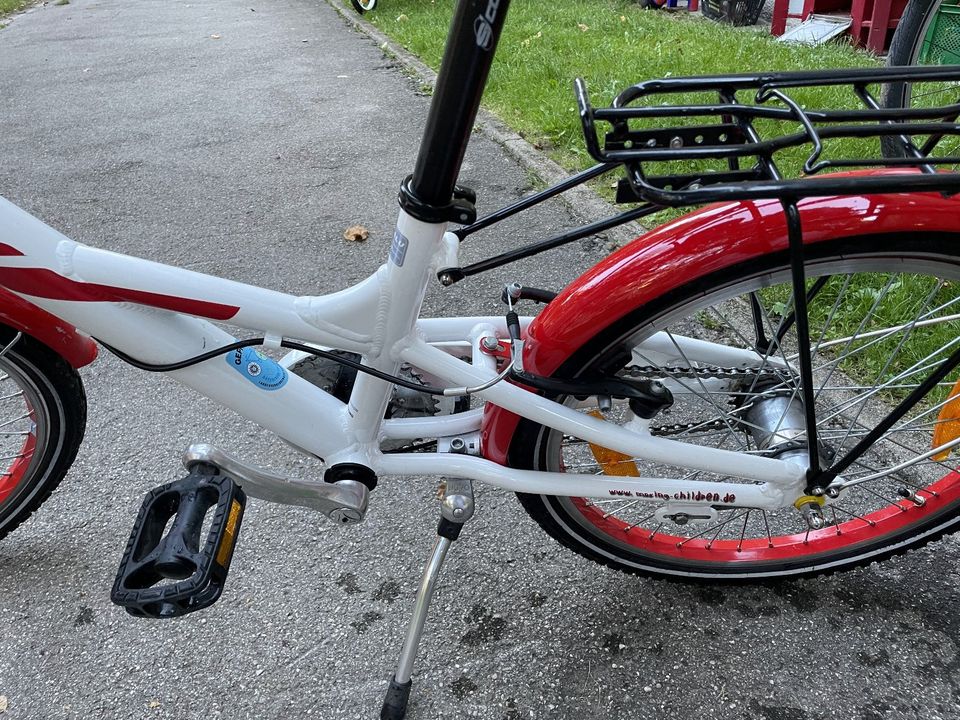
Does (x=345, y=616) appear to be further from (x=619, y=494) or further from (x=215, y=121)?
(x=215, y=121)

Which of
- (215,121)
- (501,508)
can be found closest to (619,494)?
(501,508)

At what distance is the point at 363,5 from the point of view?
8.18m

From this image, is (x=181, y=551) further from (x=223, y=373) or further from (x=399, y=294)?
(x=399, y=294)

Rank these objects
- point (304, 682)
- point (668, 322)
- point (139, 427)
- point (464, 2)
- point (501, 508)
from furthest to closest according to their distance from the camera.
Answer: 1. point (139, 427)
2. point (501, 508)
3. point (304, 682)
4. point (668, 322)
5. point (464, 2)

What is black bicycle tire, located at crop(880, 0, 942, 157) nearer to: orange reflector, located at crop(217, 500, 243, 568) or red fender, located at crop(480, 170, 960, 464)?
red fender, located at crop(480, 170, 960, 464)

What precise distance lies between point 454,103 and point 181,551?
841 mm

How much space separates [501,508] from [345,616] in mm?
485

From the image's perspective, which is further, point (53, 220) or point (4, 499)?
point (53, 220)

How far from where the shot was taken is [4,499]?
5.70ft

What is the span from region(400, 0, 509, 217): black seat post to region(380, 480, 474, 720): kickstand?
566mm

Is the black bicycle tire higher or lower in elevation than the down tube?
higher

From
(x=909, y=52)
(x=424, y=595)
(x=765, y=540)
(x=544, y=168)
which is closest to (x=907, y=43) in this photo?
(x=909, y=52)

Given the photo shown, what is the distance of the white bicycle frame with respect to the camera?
4.02 feet

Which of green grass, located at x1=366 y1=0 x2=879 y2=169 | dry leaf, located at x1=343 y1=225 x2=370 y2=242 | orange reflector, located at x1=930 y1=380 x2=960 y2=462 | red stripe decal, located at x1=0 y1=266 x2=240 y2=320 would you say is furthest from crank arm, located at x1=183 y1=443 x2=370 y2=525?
green grass, located at x1=366 y1=0 x2=879 y2=169
